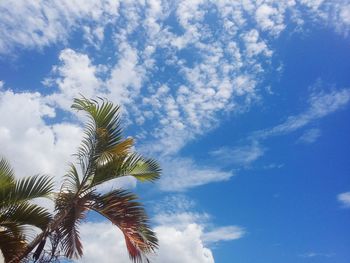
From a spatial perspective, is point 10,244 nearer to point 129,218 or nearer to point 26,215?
point 26,215

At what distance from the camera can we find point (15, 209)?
7816mm

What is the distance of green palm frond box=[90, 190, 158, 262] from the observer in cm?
798

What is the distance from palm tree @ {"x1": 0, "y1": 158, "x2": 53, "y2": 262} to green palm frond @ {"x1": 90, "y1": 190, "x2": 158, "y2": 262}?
3.39ft

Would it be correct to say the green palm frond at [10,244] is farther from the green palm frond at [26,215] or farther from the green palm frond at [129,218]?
the green palm frond at [129,218]

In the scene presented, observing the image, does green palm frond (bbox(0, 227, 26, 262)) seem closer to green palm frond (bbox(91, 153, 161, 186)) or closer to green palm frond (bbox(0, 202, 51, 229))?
green palm frond (bbox(0, 202, 51, 229))

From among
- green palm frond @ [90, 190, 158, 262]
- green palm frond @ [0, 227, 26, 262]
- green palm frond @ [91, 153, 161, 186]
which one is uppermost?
green palm frond @ [91, 153, 161, 186]

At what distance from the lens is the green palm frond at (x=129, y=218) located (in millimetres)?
7977

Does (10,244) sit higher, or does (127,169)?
(127,169)

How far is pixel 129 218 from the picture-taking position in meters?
8.12

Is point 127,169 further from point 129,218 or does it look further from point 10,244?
point 10,244

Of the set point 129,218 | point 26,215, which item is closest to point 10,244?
point 26,215

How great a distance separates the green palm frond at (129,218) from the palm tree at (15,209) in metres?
1.03

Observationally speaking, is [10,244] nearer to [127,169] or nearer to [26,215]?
[26,215]

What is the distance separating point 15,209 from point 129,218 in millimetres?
2015
